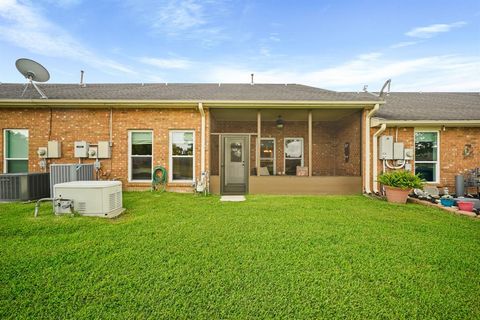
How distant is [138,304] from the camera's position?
6.38 feet

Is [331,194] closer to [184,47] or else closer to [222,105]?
[222,105]

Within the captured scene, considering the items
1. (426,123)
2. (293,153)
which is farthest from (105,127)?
(426,123)

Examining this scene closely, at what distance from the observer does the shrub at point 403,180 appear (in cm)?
611

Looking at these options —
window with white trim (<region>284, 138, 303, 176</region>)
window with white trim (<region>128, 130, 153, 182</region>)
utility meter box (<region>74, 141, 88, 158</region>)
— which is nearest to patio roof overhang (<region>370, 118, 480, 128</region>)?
window with white trim (<region>284, 138, 303, 176</region>)

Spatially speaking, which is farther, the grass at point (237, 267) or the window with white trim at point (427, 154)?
the window with white trim at point (427, 154)

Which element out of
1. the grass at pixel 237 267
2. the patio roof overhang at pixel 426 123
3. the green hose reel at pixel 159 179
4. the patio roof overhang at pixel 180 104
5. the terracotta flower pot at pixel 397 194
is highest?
the patio roof overhang at pixel 180 104

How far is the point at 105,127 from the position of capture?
25.0 ft

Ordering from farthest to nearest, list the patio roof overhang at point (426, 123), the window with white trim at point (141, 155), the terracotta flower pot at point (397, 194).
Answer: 1. the window with white trim at point (141, 155)
2. the patio roof overhang at point (426, 123)
3. the terracotta flower pot at point (397, 194)

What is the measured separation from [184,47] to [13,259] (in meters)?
14.1

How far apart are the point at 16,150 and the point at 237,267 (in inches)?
374

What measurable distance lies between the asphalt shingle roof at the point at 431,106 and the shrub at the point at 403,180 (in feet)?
7.18

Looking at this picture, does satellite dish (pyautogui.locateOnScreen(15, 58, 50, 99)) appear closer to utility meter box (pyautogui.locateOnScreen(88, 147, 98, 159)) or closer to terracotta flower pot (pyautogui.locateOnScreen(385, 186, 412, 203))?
utility meter box (pyautogui.locateOnScreen(88, 147, 98, 159))

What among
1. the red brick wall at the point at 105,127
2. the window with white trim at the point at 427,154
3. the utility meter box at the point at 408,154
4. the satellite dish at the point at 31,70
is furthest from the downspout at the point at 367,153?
the satellite dish at the point at 31,70

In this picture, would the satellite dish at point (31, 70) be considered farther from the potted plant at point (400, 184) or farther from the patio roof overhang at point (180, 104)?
the potted plant at point (400, 184)
